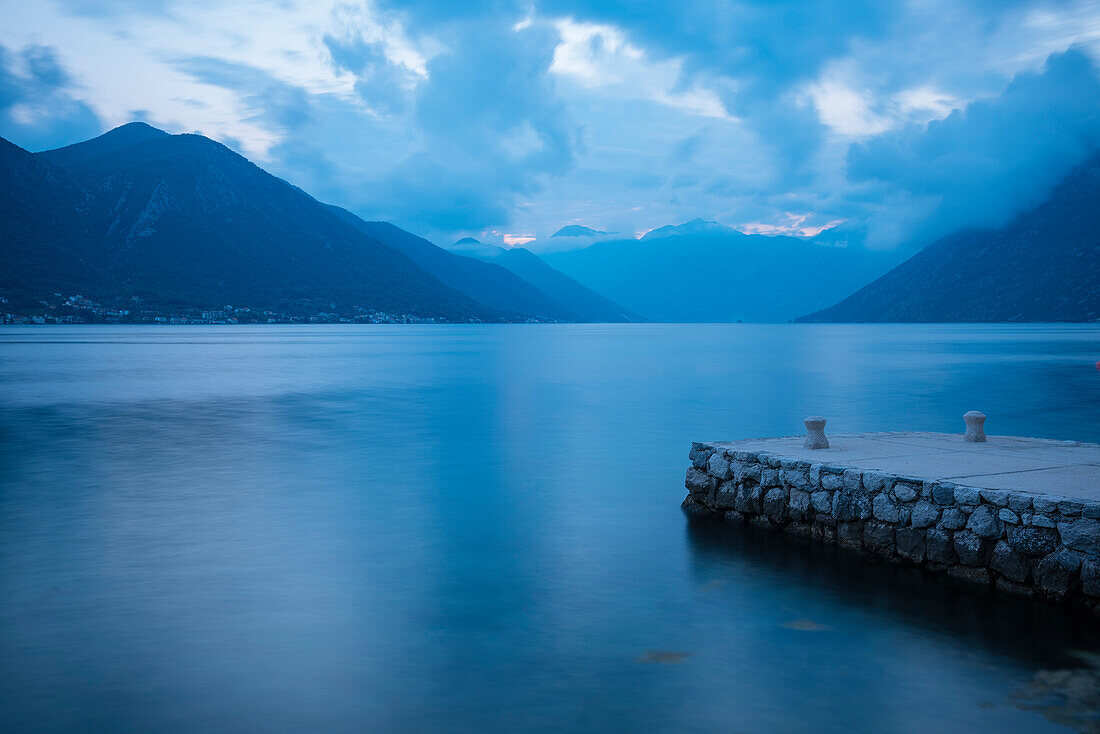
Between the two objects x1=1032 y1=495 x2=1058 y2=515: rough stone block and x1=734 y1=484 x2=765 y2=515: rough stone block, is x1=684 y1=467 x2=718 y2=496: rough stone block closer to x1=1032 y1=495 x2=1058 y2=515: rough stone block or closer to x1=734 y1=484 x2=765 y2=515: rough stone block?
x1=734 y1=484 x2=765 y2=515: rough stone block

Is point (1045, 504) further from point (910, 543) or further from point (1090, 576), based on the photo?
point (910, 543)

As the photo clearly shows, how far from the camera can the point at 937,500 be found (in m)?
10.4

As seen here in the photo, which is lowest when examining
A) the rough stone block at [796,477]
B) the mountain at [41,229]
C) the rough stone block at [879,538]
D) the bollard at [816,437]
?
the rough stone block at [879,538]

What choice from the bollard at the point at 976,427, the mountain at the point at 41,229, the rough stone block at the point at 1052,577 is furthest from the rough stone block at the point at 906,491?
the mountain at the point at 41,229

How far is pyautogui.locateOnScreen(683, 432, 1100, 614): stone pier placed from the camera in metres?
9.18

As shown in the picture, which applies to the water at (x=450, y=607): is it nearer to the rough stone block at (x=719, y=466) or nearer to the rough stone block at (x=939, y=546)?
the rough stone block at (x=939, y=546)

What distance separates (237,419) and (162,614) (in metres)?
20.2

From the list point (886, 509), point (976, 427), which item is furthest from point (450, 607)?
point (976, 427)

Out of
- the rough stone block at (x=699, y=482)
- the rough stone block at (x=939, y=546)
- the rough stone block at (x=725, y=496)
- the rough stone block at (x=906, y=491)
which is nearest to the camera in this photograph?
the rough stone block at (x=939, y=546)

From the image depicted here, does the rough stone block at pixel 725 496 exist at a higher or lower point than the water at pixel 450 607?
higher

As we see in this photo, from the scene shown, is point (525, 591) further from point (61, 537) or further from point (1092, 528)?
point (61, 537)

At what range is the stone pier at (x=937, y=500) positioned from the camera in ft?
30.1

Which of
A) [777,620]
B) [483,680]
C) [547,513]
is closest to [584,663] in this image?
[483,680]

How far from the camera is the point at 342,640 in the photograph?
8391mm
